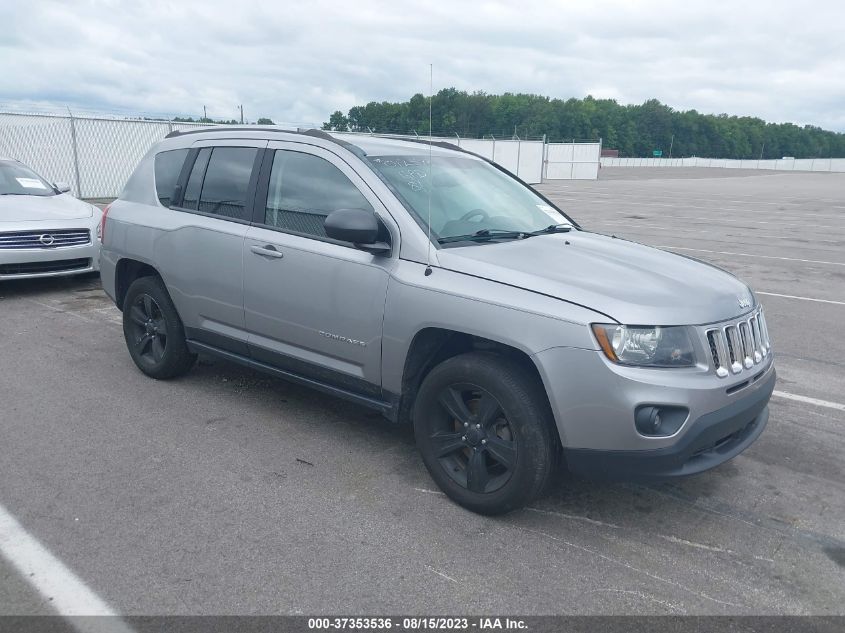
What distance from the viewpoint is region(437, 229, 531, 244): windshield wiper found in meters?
3.97

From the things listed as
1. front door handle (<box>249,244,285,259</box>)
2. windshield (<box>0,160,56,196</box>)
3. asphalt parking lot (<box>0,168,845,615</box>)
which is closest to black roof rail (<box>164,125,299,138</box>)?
front door handle (<box>249,244,285,259</box>)

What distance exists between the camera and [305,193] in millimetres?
4488

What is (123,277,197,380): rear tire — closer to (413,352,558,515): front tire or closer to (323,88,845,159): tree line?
(413,352,558,515): front tire

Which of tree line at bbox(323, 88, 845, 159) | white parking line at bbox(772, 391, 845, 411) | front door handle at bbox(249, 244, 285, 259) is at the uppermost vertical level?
tree line at bbox(323, 88, 845, 159)

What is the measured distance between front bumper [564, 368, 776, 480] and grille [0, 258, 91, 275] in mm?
7396

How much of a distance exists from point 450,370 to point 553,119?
4000 inches

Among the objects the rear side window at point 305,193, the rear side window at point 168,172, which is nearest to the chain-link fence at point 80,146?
the rear side window at point 168,172

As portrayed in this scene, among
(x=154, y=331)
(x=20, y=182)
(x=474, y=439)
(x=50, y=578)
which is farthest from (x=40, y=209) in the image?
(x=474, y=439)

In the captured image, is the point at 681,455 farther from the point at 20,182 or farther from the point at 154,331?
the point at 20,182

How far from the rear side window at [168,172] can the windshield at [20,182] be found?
488 cm

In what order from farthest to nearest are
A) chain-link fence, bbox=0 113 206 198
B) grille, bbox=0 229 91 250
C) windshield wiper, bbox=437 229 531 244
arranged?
1. chain-link fence, bbox=0 113 206 198
2. grille, bbox=0 229 91 250
3. windshield wiper, bbox=437 229 531 244

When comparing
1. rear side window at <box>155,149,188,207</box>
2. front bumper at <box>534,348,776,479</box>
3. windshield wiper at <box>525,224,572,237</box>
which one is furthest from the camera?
rear side window at <box>155,149,188,207</box>

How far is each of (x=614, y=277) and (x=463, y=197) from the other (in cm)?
117

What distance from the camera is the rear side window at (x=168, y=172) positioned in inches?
213
